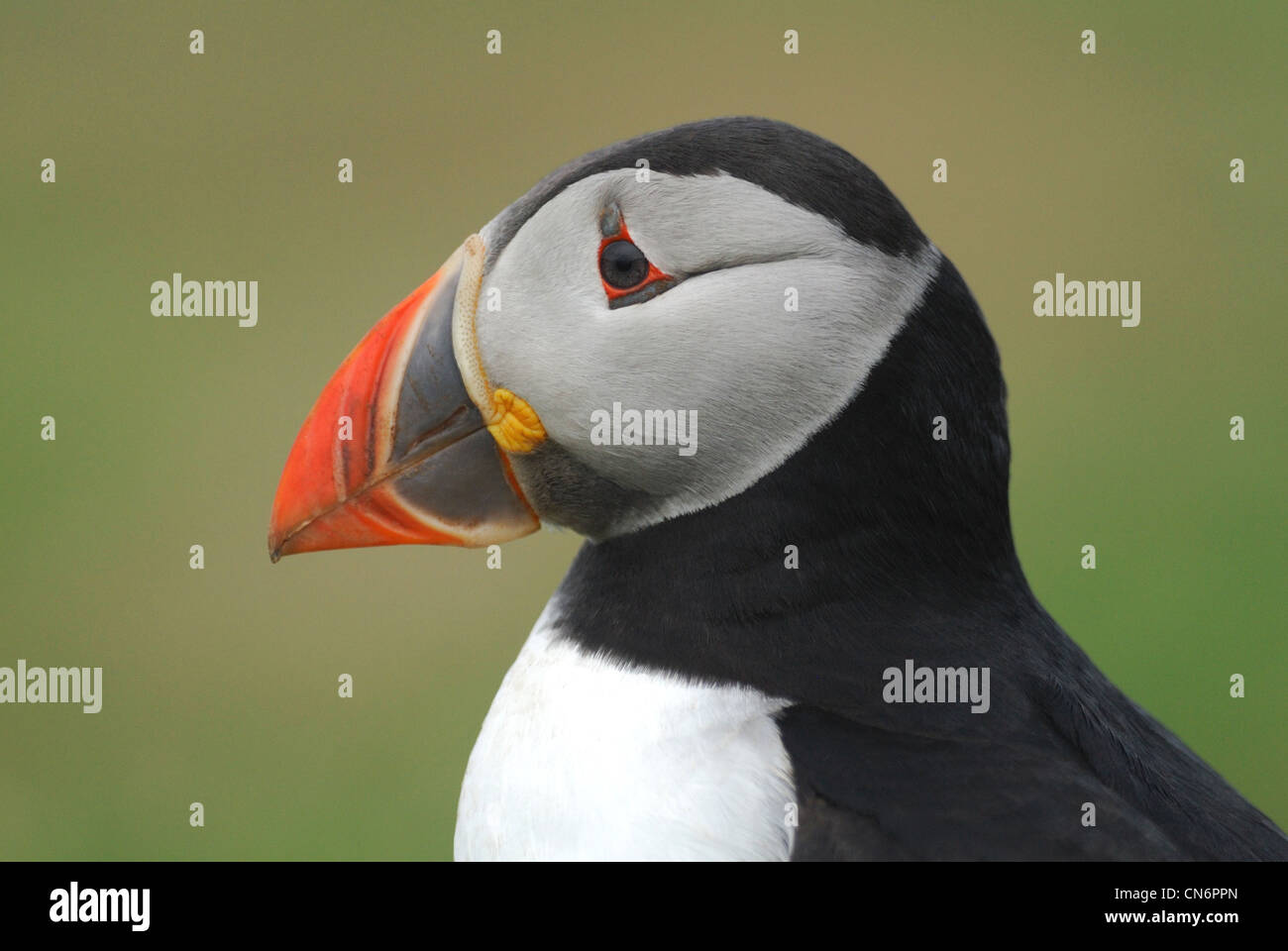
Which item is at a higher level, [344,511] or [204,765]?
[344,511]

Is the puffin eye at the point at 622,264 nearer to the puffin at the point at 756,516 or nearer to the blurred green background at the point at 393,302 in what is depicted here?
the puffin at the point at 756,516

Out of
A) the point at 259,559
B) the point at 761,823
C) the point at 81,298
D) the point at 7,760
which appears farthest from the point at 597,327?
the point at 81,298

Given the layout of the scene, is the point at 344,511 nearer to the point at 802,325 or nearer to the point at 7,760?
the point at 802,325

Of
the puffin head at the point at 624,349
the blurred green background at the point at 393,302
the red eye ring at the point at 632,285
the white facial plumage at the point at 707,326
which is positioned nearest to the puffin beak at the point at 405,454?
the puffin head at the point at 624,349

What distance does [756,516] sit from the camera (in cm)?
273

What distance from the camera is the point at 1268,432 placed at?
9.05 metres

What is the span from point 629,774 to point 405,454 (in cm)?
71

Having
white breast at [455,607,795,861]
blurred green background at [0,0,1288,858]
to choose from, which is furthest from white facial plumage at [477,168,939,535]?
blurred green background at [0,0,1288,858]

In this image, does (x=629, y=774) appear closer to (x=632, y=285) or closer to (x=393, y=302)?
(x=632, y=285)

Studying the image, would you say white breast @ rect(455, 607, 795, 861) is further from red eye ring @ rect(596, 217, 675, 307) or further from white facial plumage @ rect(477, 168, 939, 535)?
red eye ring @ rect(596, 217, 675, 307)

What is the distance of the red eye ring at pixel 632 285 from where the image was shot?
273 cm

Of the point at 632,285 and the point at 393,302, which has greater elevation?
the point at 393,302

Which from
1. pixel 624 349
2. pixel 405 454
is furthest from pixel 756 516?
pixel 405 454

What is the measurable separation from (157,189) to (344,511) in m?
8.93
